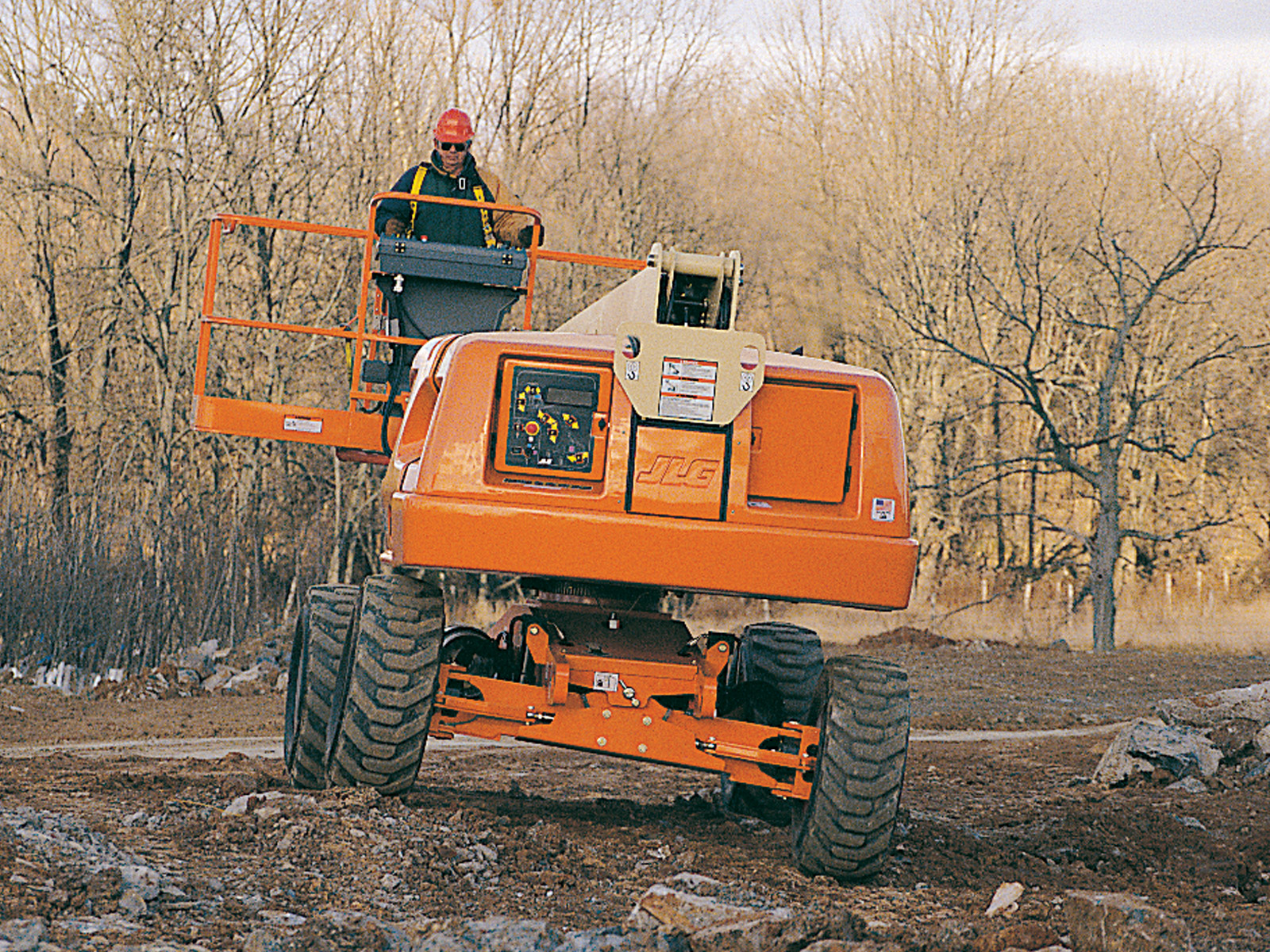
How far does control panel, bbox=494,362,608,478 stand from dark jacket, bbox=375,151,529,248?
360 cm

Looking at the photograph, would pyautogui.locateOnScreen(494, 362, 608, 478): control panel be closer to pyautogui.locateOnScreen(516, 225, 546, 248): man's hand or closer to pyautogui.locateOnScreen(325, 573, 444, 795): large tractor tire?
pyautogui.locateOnScreen(325, 573, 444, 795): large tractor tire

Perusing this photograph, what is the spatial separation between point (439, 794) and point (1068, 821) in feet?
11.1

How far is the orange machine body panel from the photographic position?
5898 mm

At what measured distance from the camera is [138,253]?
78.6 ft

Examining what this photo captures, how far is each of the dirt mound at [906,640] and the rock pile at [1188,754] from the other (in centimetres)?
1041

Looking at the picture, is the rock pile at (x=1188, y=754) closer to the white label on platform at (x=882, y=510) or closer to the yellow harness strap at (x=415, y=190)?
the white label on platform at (x=882, y=510)

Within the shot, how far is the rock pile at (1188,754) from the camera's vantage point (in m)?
9.85

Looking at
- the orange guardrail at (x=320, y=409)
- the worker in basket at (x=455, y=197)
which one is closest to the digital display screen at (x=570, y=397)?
the orange guardrail at (x=320, y=409)

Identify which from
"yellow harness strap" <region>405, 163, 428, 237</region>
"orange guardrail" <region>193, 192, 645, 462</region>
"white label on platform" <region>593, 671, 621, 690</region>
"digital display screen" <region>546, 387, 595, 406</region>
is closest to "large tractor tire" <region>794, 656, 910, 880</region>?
"white label on platform" <region>593, 671, 621, 690</region>

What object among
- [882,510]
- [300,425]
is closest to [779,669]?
[882,510]

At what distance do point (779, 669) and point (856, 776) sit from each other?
147 centimetres

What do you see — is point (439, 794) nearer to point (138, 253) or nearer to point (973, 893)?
point (973, 893)

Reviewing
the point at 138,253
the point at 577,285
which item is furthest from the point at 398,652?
the point at 577,285

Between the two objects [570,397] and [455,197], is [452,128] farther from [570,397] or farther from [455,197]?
[570,397]
